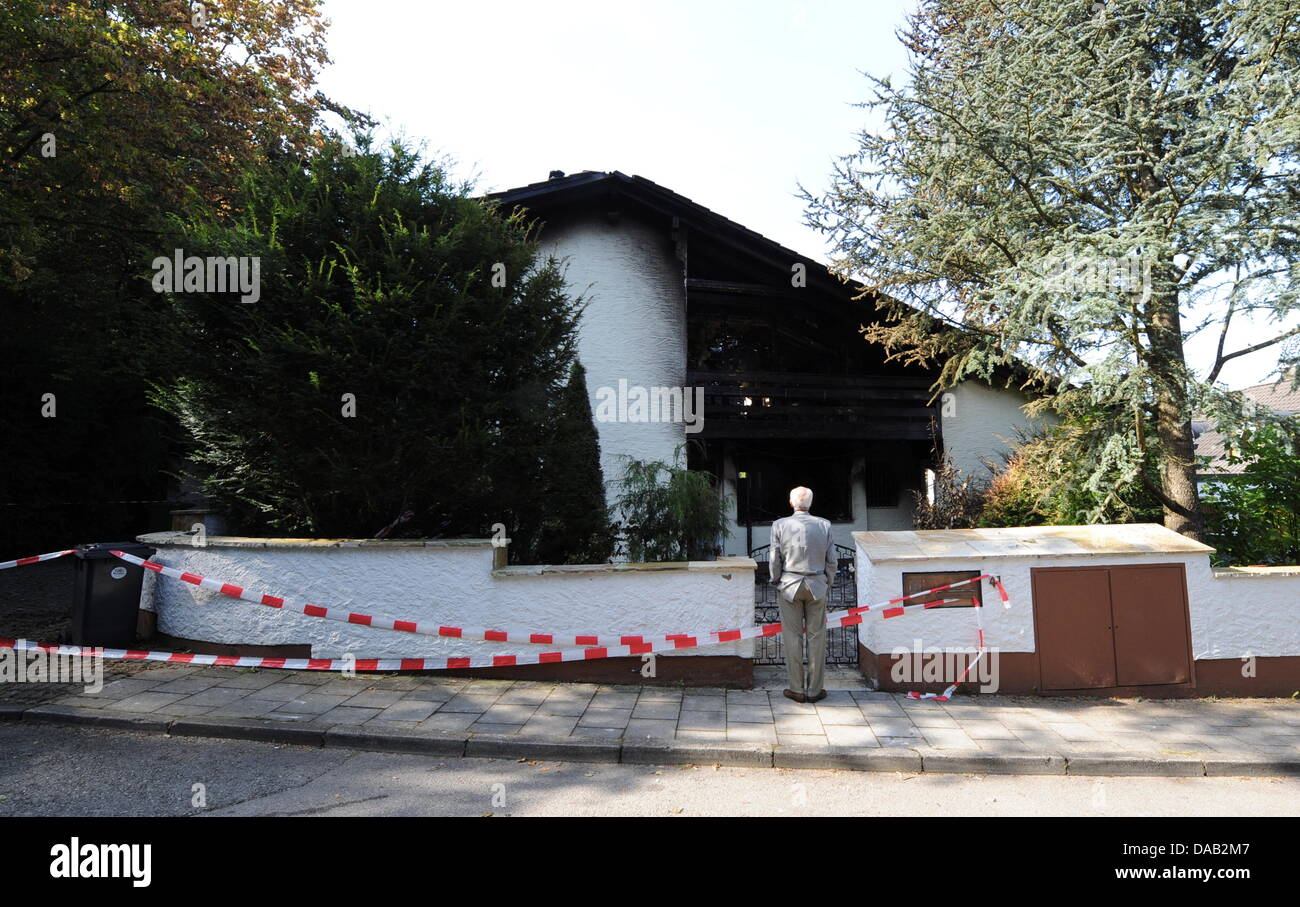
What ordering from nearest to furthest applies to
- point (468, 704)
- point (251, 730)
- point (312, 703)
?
point (251, 730) → point (312, 703) → point (468, 704)

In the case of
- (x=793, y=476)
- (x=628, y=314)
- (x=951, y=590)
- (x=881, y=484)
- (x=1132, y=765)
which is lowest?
(x=1132, y=765)

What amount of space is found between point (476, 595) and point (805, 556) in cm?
293

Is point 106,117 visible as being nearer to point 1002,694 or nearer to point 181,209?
point 181,209

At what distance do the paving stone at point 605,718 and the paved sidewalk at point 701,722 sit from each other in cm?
2

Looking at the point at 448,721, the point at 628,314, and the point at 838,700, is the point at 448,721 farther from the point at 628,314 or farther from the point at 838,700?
the point at 628,314

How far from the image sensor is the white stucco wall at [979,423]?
13922mm

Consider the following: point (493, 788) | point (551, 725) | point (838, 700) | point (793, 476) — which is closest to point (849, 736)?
point (838, 700)

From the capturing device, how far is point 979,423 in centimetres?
1421

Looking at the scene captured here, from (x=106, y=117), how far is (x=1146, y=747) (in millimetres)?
Answer: 13134

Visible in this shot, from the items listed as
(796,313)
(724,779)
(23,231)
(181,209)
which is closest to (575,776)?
(724,779)

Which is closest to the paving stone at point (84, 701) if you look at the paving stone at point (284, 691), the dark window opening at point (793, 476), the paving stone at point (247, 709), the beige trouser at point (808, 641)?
the paving stone at point (247, 709)

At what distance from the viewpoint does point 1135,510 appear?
7941 millimetres

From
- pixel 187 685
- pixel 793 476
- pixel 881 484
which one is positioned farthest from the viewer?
pixel 881 484

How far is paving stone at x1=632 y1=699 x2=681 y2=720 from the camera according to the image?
17.4ft
